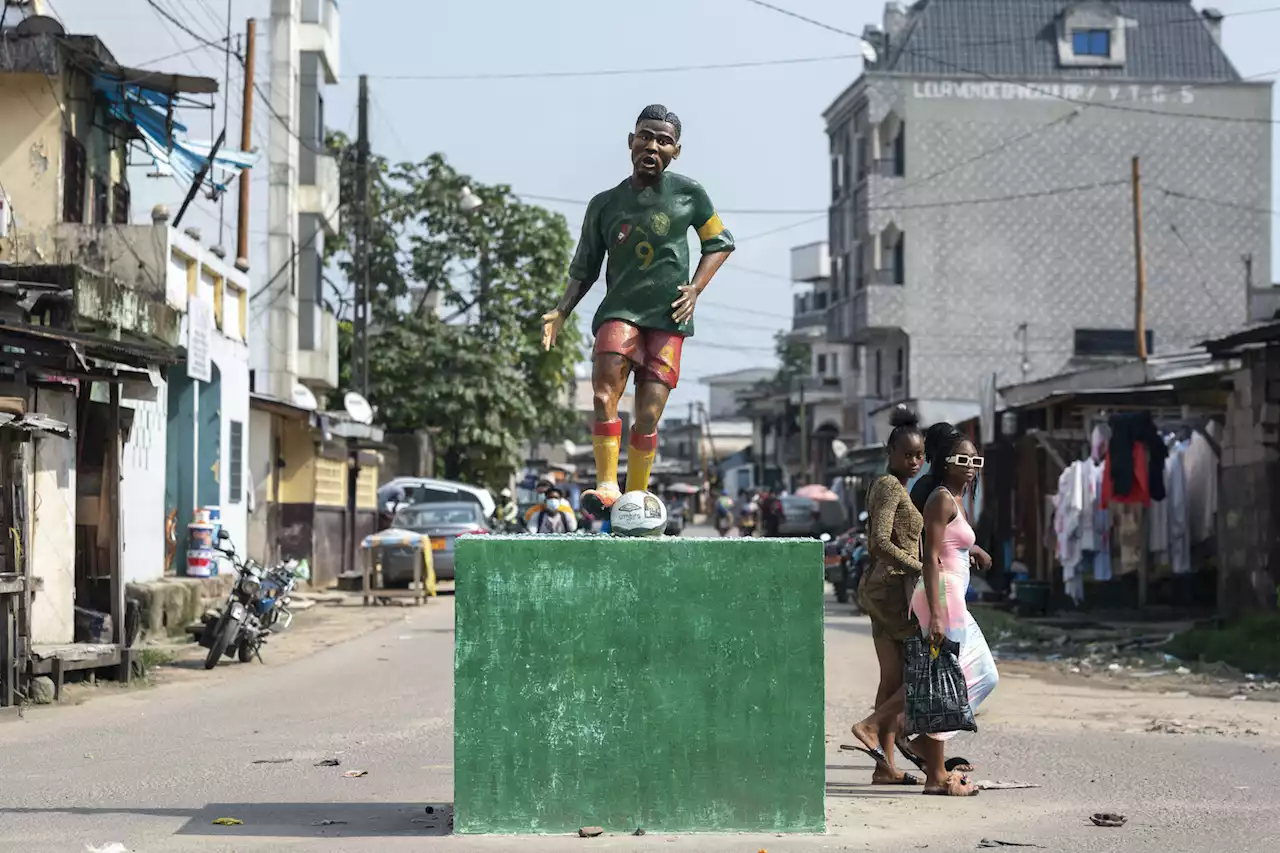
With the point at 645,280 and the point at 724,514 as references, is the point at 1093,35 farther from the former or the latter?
the point at 645,280

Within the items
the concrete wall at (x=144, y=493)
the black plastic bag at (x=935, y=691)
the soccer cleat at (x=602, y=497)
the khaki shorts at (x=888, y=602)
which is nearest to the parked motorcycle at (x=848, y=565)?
the concrete wall at (x=144, y=493)

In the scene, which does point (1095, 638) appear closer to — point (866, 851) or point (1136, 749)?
point (1136, 749)

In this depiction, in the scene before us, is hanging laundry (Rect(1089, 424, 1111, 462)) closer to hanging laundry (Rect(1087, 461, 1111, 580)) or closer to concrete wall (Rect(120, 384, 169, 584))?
hanging laundry (Rect(1087, 461, 1111, 580))

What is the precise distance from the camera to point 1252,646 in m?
17.4

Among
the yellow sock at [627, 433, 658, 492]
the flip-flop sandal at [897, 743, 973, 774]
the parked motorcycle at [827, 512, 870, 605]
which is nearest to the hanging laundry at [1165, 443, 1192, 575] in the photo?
the parked motorcycle at [827, 512, 870, 605]

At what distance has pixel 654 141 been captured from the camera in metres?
8.26

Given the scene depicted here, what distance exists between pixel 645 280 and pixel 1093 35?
4832 cm

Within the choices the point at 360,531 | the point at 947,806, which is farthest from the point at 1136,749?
the point at 360,531

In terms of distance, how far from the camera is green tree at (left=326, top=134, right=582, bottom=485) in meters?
44.6

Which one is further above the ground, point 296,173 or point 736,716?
point 296,173

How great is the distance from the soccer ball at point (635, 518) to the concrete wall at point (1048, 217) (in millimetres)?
45357

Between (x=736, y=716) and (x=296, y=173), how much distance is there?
31132mm

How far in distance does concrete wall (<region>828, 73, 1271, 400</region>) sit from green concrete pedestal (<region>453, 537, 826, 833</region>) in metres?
45.7

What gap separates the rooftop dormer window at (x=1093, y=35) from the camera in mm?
53250
